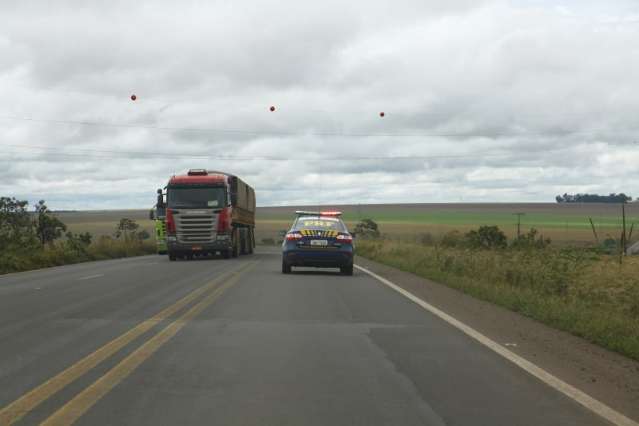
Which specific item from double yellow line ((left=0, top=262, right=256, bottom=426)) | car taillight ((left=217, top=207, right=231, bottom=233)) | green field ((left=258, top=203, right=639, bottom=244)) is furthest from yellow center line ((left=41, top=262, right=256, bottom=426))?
green field ((left=258, top=203, right=639, bottom=244))

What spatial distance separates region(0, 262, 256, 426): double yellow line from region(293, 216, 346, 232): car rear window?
971cm

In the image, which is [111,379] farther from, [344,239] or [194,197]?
[194,197]

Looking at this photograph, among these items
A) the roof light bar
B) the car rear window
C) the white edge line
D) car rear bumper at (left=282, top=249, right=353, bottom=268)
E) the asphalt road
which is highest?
the roof light bar

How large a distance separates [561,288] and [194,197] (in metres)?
19.1

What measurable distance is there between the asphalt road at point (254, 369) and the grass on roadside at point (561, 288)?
5.77ft

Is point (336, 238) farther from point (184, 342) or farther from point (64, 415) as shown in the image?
point (64, 415)

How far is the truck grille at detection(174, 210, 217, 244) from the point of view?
108 feet

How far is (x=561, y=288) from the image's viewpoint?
17094 mm

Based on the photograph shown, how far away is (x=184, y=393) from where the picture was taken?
6.38m

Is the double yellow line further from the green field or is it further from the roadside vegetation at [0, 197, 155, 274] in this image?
the green field

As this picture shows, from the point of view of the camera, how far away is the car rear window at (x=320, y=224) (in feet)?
71.1

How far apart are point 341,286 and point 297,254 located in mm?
3771

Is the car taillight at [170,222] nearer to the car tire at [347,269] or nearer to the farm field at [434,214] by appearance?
the car tire at [347,269]

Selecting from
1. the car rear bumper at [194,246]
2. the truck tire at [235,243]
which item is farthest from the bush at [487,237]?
the car rear bumper at [194,246]
